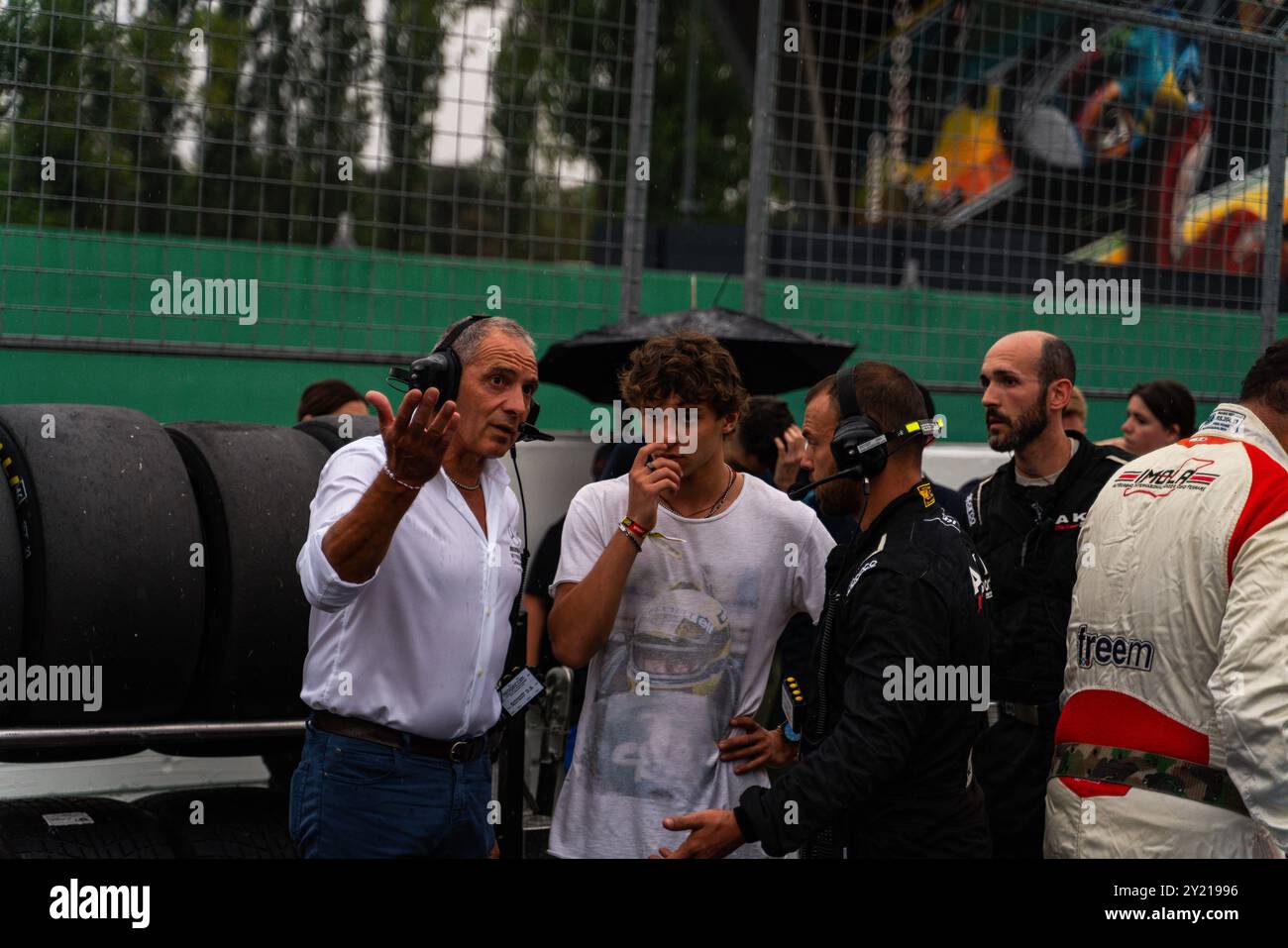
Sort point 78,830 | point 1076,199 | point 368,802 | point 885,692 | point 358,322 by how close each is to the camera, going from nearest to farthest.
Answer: point 885,692 → point 368,802 → point 78,830 → point 358,322 → point 1076,199

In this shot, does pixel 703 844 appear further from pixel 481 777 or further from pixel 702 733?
pixel 481 777

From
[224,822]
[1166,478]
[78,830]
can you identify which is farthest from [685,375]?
[78,830]

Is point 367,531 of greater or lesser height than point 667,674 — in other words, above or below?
above

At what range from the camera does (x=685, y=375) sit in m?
3.24

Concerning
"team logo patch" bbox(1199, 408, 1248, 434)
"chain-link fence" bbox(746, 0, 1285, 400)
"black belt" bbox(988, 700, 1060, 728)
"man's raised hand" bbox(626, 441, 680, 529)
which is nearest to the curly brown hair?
"man's raised hand" bbox(626, 441, 680, 529)

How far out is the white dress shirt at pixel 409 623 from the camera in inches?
119

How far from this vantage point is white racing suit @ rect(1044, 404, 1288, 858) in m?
2.81

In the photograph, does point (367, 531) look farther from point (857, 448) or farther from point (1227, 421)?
point (1227, 421)

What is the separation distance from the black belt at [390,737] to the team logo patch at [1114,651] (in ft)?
5.02

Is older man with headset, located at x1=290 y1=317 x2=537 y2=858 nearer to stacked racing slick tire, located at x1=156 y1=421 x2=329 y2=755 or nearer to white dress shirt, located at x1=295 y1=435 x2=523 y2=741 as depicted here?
white dress shirt, located at x1=295 y1=435 x2=523 y2=741

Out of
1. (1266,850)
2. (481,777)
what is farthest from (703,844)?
(1266,850)

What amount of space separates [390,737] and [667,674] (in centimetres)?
68
